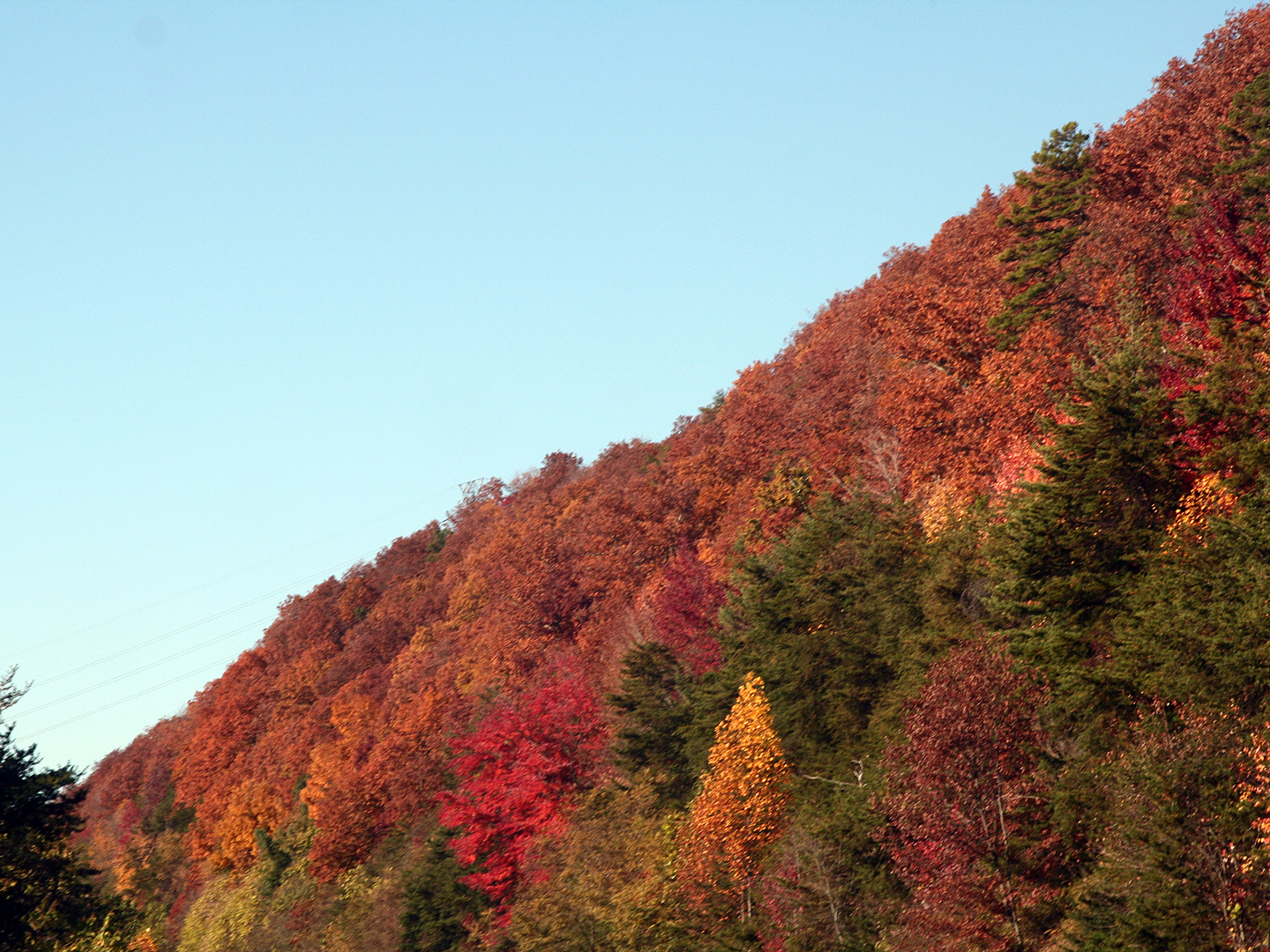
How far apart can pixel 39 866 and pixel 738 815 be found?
793 inches

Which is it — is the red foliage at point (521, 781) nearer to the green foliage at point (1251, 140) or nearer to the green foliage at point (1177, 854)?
the green foliage at point (1251, 140)

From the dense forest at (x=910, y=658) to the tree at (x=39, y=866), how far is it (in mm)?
527

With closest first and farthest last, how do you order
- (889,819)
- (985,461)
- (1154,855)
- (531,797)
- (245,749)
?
(1154,855), (889,819), (985,461), (531,797), (245,749)

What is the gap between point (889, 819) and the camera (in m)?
33.8

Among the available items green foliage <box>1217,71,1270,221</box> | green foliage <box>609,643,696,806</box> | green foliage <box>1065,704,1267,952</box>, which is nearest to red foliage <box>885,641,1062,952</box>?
green foliage <box>1065,704,1267,952</box>

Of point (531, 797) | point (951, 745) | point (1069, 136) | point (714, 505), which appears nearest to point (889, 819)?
point (951, 745)

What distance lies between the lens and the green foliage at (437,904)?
62.9m

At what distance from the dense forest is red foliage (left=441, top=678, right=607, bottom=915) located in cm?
17

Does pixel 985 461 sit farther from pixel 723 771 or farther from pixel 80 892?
pixel 80 892

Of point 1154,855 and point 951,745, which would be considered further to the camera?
point 951,745

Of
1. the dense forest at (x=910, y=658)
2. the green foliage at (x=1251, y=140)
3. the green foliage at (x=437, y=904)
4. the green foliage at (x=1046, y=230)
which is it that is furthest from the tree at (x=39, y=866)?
the green foliage at (x=1251, y=140)

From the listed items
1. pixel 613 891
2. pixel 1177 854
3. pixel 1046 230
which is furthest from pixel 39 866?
pixel 1046 230

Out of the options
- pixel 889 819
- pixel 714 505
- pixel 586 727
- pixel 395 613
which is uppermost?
pixel 395 613

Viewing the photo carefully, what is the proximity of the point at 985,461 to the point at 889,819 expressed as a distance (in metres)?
23.7
